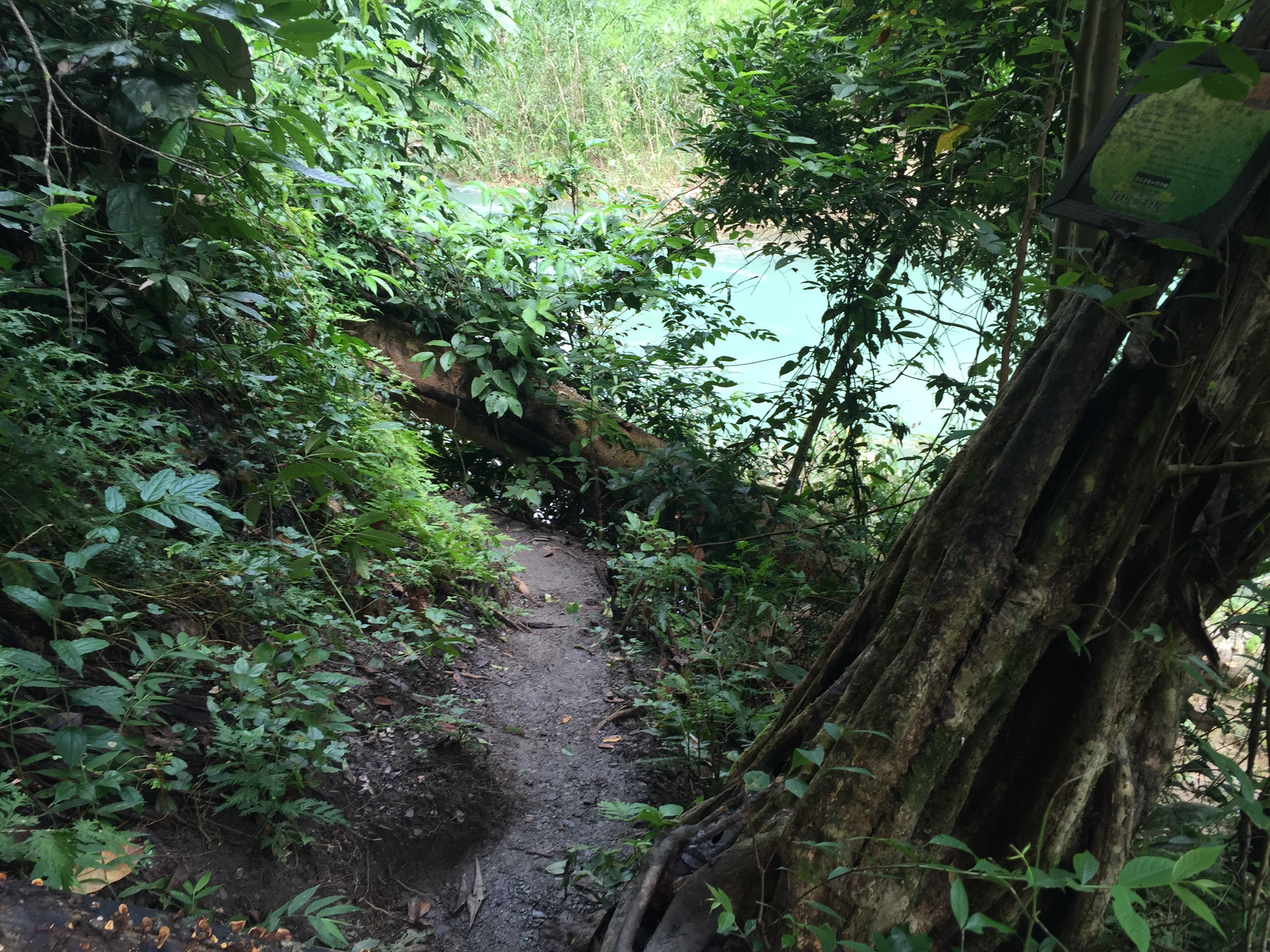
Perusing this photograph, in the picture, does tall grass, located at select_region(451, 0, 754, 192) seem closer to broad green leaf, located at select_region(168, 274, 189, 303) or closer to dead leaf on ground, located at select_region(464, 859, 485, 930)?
broad green leaf, located at select_region(168, 274, 189, 303)

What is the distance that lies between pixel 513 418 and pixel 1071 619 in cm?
454

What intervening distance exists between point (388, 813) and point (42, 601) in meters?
1.16

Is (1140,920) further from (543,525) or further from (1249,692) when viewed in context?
(543,525)

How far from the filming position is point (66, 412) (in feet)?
7.69

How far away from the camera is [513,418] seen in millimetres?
5730

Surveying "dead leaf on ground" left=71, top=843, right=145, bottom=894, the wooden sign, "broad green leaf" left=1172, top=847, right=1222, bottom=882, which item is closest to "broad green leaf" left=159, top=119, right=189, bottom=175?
"dead leaf on ground" left=71, top=843, right=145, bottom=894

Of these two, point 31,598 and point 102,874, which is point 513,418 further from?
point 102,874

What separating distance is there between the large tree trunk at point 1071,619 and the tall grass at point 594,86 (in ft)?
26.8

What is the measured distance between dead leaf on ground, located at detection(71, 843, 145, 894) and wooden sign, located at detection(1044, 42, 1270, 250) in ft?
7.65

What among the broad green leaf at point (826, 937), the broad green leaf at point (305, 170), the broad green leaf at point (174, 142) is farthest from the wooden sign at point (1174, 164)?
the broad green leaf at point (174, 142)

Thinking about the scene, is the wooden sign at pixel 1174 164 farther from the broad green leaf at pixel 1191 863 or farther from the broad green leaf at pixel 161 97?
the broad green leaf at pixel 161 97

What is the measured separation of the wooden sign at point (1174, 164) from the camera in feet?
4.58

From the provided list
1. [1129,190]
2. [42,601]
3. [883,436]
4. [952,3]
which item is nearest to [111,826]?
[42,601]

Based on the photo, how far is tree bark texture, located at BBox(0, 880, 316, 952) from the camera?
1.31 meters
